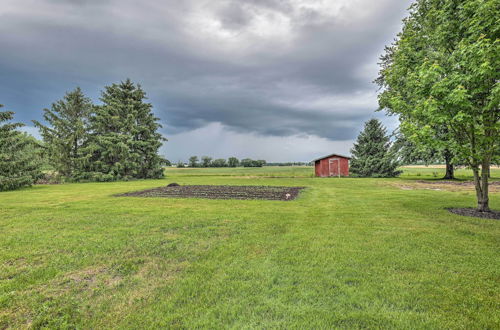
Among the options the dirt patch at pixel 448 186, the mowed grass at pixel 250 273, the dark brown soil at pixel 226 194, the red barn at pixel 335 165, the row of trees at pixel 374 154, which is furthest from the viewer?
the red barn at pixel 335 165

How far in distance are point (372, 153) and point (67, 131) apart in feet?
129

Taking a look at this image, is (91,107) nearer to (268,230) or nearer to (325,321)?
(268,230)

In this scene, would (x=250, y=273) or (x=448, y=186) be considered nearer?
(x=250, y=273)

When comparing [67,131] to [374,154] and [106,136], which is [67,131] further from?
[374,154]

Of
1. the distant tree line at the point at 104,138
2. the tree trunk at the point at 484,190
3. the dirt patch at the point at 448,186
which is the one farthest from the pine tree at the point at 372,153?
the distant tree line at the point at 104,138

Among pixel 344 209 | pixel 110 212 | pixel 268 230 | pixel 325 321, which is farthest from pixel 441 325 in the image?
pixel 110 212

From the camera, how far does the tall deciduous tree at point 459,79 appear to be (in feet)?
21.1

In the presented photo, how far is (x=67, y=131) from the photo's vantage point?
25.2m

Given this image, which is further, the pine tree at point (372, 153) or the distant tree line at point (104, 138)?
the pine tree at point (372, 153)

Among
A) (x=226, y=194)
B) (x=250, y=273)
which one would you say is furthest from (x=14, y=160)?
(x=250, y=273)

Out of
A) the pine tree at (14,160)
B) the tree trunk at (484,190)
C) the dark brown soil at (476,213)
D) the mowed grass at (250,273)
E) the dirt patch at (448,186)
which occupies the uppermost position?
the pine tree at (14,160)

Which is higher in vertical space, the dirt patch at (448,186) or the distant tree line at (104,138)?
the distant tree line at (104,138)

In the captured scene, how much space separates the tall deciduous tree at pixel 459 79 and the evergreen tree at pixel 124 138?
2763 cm

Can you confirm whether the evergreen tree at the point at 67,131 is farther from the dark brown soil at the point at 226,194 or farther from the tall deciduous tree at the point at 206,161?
the tall deciduous tree at the point at 206,161
